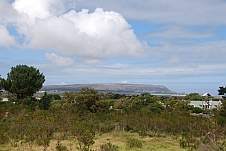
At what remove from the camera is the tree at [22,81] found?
28656mm

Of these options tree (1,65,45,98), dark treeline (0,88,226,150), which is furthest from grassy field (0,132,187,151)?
tree (1,65,45,98)

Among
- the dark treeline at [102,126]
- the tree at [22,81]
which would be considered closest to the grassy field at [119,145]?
the dark treeline at [102,126]

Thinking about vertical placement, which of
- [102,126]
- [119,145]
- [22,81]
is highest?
[22,81]

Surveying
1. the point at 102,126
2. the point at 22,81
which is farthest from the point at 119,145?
the point at 22,81

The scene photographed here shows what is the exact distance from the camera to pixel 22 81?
2894cm

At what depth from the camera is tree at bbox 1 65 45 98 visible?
28.7 meters

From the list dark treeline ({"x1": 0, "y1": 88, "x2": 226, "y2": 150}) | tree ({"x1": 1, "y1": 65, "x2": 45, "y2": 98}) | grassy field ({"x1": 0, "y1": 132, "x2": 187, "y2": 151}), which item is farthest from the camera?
tree ({"x1": 1, "y1": 65, "x2": 45, "y2": 98})

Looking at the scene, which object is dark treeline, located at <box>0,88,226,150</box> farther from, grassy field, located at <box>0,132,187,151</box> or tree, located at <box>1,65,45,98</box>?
tree, located at <box>1,65,45,98</box>

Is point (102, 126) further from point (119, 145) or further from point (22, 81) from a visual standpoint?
point (22, 81)

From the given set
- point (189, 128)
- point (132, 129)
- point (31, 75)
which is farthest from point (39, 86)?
point (189, 128)

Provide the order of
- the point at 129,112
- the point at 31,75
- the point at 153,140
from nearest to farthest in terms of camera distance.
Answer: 1. the point at 153,140
2. the point at 129,112
3. the point at 31,75

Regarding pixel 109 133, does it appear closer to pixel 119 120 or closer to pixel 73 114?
pixel 119 120

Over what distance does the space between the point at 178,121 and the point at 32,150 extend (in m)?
7.09

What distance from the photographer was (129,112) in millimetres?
16266
